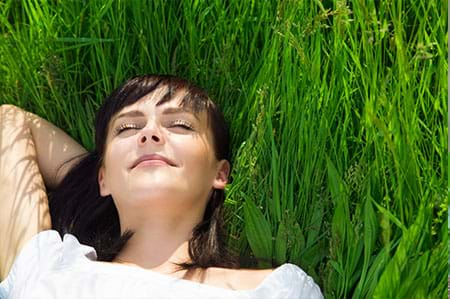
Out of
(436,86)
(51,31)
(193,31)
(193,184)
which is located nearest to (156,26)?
(193,31)

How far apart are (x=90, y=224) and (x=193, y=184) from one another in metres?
0.31

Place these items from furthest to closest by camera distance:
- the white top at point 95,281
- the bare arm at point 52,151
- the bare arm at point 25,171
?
the bare arm at point 52,151 < the bare arm at point 25,171 < the white top at point 95,281

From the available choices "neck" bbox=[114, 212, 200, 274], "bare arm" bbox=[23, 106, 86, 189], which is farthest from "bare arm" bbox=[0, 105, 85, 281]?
"neck" bbox=[114, 212, 200, 274]

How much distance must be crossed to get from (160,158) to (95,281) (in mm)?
273

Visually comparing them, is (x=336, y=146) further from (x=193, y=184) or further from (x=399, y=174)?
(x=193, y=184)

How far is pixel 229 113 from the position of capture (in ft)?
7.02

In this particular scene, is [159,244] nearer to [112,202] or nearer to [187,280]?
[187,280]

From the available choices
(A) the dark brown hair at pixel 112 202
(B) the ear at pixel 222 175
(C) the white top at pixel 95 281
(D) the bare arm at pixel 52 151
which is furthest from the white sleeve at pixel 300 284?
(D) the bare arm at pixel 52 151

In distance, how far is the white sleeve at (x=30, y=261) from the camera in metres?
1.95

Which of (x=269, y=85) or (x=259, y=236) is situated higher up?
(x=269, y=85)

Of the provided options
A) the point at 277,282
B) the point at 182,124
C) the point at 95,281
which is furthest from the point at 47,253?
the point at 277,282

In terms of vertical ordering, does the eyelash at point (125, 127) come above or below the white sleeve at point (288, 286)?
above

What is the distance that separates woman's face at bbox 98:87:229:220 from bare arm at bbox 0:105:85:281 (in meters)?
0.16

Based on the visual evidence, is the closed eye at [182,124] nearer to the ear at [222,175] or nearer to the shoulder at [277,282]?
the ear at [222,175]
